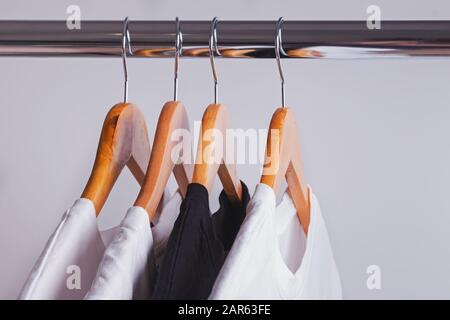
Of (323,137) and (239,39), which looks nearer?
(239,39)

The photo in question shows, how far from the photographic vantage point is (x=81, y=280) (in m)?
0.49

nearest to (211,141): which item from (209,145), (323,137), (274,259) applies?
(209,145)

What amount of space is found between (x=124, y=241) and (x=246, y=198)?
0.21 metres

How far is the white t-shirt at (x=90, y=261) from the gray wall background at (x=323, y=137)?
51cm

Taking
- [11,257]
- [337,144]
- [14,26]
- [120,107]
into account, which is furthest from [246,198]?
[11,257]

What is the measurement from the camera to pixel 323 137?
0.99m

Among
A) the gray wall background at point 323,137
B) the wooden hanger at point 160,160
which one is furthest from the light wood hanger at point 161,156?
the gray wall background at point 323,137

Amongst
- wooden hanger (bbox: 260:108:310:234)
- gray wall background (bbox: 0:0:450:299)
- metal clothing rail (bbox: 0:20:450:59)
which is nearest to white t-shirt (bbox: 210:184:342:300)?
wooden hanger (bbox: 260:108:310:234)

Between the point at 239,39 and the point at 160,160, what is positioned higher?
the point at 239,39

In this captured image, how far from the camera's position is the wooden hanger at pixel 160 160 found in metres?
0.50

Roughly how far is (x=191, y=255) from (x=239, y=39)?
0.65 ft

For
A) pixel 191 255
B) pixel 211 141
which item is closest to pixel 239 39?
pixel 211 141

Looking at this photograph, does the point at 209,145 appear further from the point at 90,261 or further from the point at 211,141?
the point at 90,261

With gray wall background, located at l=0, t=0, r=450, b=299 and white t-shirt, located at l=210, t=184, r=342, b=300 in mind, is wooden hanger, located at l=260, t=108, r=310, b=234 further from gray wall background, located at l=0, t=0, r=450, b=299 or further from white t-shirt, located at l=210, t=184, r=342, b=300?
gray wall background, located at l=0, t=0, r=450, b=299
